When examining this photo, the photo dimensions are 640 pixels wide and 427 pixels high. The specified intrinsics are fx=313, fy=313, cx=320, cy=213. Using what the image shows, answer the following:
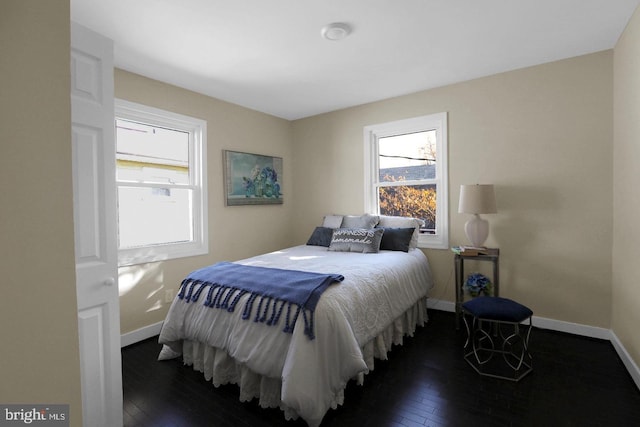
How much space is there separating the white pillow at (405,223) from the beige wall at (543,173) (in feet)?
1.15

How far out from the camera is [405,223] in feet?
11.6

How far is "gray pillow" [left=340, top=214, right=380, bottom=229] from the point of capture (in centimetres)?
363

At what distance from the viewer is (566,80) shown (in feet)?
9.36

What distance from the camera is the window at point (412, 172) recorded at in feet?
11.6

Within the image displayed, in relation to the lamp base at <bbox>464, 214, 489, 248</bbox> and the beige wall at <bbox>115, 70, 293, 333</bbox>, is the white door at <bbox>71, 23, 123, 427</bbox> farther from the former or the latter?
the lamp base at <bbox>464, 214, 489, 248</bbox>

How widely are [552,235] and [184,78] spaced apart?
387cm

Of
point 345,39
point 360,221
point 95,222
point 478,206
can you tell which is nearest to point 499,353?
point 478,206

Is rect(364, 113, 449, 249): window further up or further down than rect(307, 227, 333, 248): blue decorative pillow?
further up

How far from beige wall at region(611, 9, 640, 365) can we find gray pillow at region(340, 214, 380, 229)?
209 cm

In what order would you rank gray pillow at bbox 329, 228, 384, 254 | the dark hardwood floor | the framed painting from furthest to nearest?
the framed painting → gray pillow at bbox 329, 228, 384, 254 → the dark hardwood floor

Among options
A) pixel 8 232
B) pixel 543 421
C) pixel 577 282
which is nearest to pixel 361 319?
pixel 543 421

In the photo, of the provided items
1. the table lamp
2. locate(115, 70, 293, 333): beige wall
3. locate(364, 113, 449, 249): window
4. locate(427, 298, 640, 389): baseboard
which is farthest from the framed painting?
locate(427, 298, 640, 389): baseboard

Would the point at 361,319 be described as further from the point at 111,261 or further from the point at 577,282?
the point at 577,282

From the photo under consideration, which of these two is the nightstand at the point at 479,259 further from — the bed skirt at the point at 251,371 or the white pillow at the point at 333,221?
the white pillow at the point at 333,221
